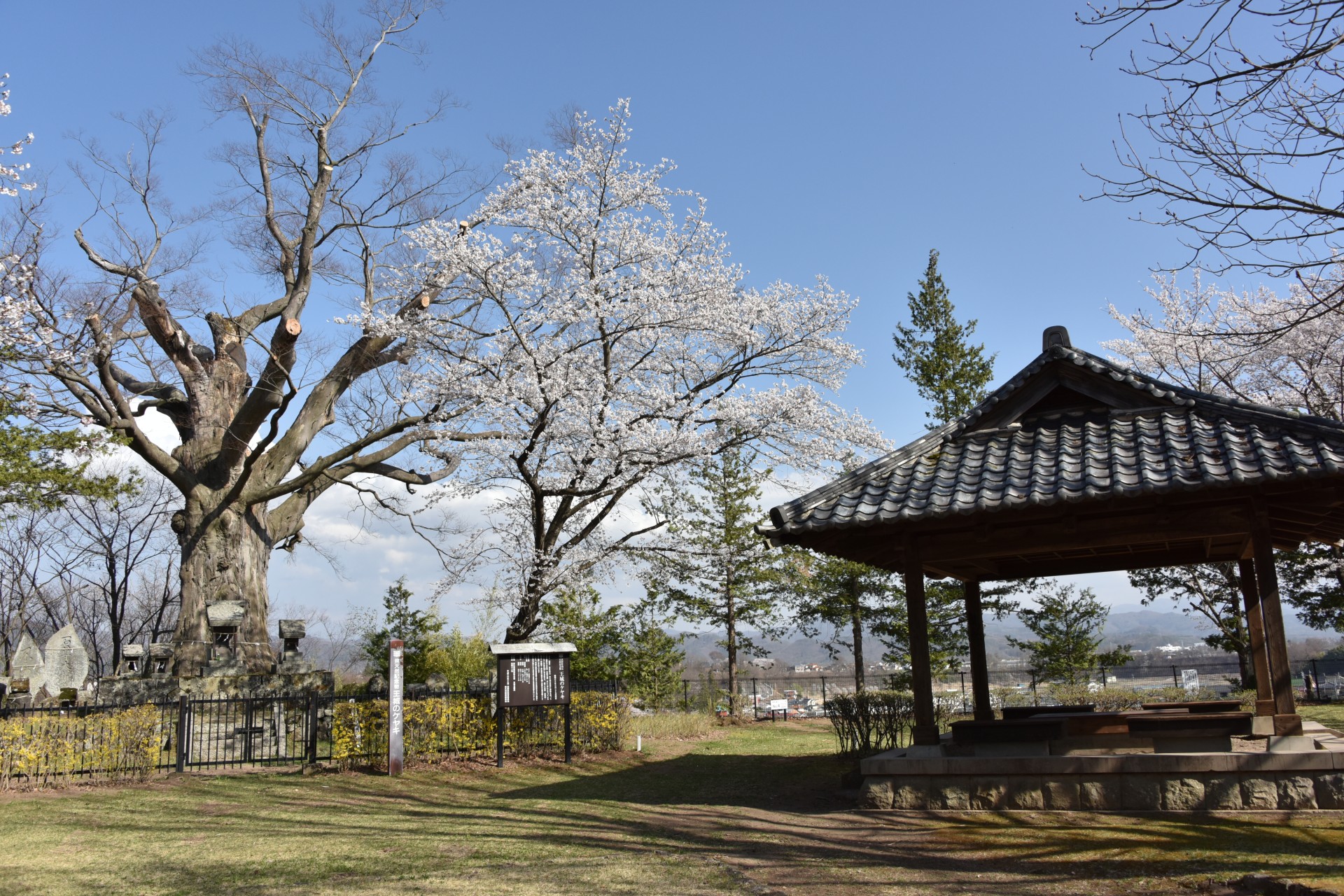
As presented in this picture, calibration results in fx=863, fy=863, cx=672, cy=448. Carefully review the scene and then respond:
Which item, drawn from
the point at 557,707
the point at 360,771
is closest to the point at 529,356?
the point at 557,707

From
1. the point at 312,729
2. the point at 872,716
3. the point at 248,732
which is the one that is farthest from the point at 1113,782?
the point at 248,732

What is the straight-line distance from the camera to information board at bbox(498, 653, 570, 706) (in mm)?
12477

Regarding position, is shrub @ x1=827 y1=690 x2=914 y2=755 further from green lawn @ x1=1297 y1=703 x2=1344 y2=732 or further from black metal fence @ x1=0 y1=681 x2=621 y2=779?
green lawn @ x1=1297 y1=703 x2=1344 y2=732

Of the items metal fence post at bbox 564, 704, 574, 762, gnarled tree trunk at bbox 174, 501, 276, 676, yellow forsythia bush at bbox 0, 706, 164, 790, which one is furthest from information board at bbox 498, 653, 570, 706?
gnarled tree trunk at bbox 174, 501, 276, 676

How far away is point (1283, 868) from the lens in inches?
196

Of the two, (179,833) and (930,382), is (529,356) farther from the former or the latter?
(930,382)

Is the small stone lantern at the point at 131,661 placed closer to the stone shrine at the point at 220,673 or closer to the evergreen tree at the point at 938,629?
the stone shrine at the point at 220,673

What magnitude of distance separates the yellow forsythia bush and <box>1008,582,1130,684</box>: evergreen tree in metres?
20.0

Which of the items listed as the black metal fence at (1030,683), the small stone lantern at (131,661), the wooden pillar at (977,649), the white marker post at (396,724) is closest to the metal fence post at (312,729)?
the white marker post at (396,724)

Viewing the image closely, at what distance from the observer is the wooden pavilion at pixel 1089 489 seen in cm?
678

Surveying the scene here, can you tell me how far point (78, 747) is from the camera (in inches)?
441

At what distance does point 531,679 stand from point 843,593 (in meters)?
13.6

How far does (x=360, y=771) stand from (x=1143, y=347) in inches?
879

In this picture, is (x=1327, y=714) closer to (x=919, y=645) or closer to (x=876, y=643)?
(x=919, y=645)
